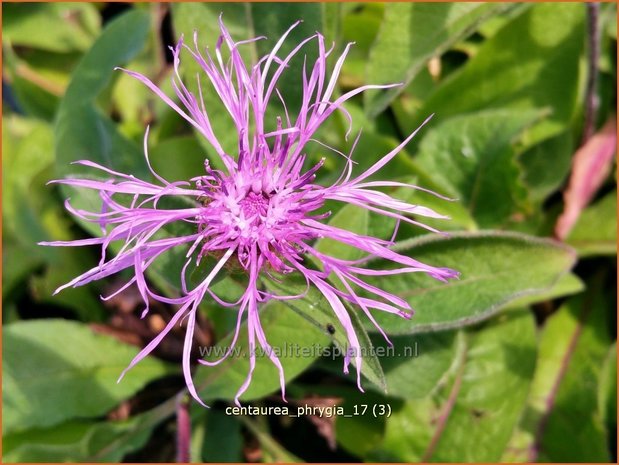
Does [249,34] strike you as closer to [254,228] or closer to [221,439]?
[254,228]

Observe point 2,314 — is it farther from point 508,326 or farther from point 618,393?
point 618,393

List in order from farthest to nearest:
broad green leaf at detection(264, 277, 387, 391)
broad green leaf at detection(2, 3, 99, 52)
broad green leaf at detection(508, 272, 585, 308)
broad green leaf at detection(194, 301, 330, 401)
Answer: broad green leaf at detection(2, 3, 99, 52) < broad green leaf at detection(508, 272, 585, 308) < broad green leaf at detection(194, 301, 330, 401) < broad green leaf at detection(264, 277, 387, 391)

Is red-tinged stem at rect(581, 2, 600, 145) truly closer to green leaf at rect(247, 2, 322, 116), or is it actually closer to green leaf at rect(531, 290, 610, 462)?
green leaf at rect(531, 290, 610, 462)

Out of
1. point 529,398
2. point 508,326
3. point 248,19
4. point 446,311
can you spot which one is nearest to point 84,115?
point 248,19

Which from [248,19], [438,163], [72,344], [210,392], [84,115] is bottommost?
[210,392]

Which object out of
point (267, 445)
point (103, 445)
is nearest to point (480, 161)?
point (267, 445)

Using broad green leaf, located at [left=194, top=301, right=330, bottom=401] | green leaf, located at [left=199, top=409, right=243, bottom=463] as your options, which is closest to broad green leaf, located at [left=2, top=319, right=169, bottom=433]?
green leaf, located at [left=199, top=409, right=243, bottom=463]
